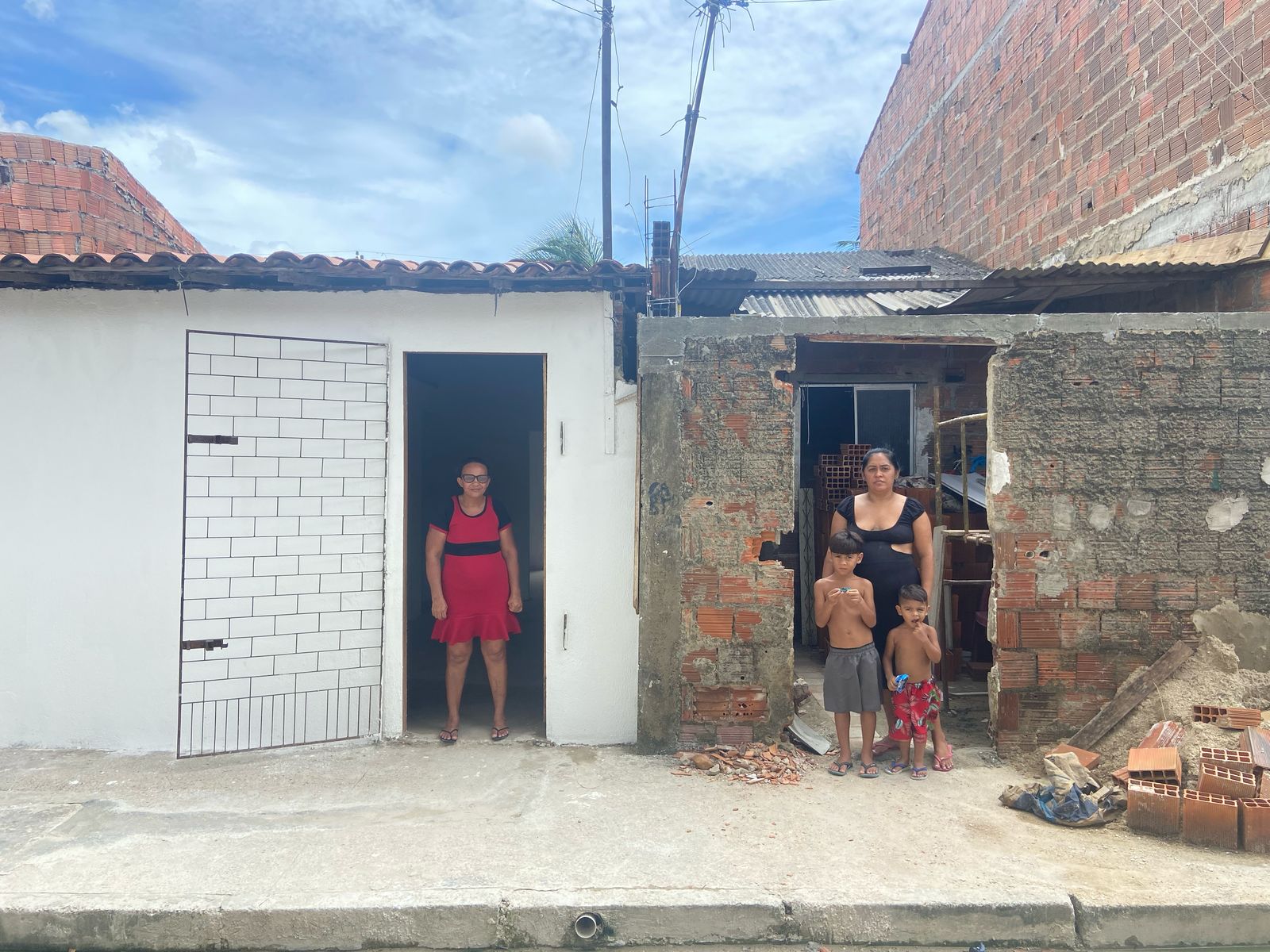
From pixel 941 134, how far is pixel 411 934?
1205 cm

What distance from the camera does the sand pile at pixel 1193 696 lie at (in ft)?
14.2

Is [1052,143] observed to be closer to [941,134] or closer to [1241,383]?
[941,134]

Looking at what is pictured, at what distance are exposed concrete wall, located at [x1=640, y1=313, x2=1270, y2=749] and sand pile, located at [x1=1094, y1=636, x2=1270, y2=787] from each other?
17 cm

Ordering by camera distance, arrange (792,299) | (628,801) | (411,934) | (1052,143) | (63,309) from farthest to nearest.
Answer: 1. (1052,143)
2. (792,299)
3. (63,309)
4. (628,801)
5. (411,934)

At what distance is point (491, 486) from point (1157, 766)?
8.25 metres

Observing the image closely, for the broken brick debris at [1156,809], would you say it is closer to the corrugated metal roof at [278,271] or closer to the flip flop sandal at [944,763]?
the flip flop sandal at [944,763]

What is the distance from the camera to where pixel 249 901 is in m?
3.09

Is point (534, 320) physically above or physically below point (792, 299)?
below

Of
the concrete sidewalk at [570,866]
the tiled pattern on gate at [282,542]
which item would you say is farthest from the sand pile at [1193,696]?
the tiled pattern on gate at [282,542]

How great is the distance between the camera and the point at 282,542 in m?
4.82

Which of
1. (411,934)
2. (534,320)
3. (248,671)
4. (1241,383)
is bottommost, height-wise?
(411,934)

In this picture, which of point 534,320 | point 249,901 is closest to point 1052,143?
point 534,320

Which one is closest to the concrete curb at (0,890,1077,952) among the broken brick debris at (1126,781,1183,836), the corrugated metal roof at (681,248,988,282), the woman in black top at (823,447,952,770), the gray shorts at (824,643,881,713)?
the broken brick debris at (1126,781,1183,836)

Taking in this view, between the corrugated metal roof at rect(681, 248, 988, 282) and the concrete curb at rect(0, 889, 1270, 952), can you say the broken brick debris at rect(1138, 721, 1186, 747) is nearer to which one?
the concrete curb at rect(0, 889, 1270, 952)
